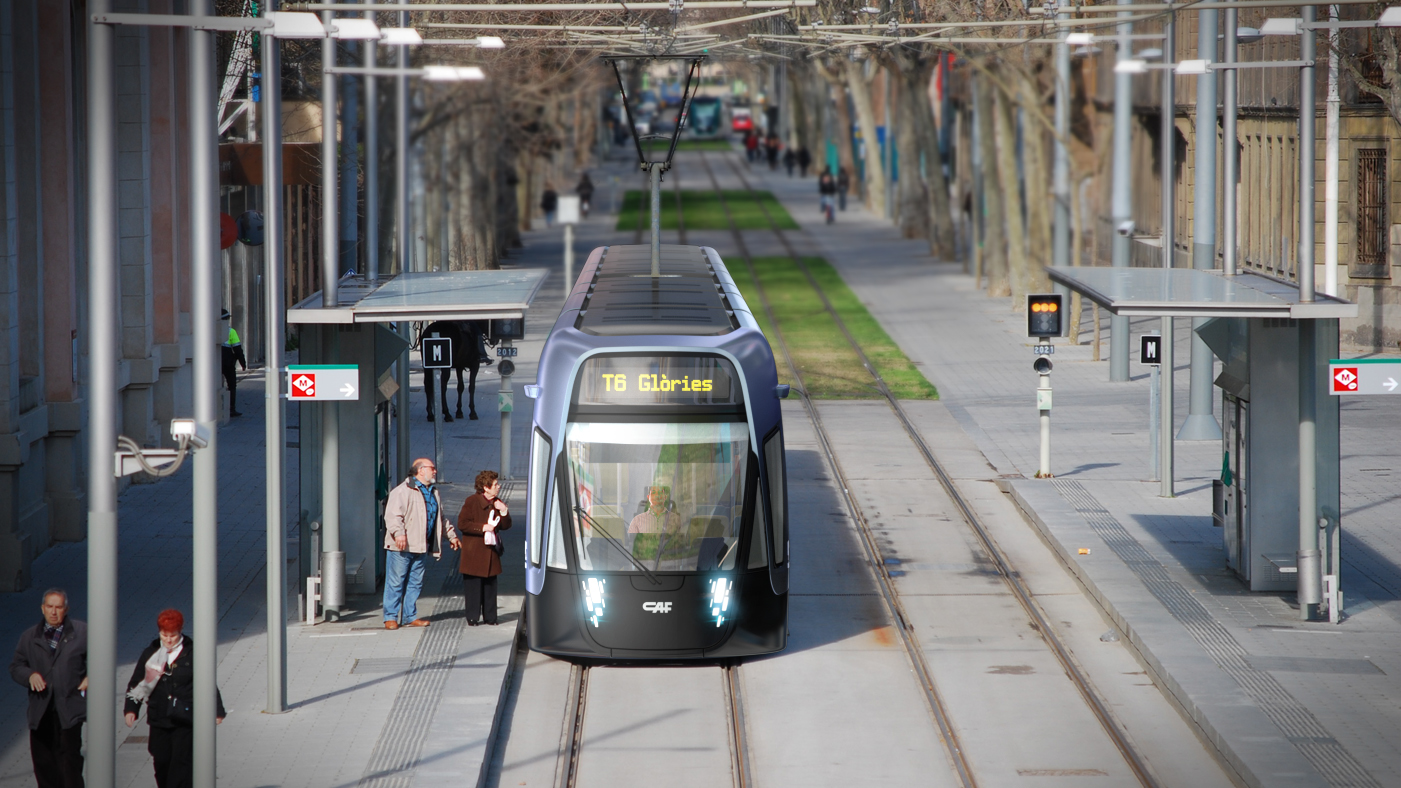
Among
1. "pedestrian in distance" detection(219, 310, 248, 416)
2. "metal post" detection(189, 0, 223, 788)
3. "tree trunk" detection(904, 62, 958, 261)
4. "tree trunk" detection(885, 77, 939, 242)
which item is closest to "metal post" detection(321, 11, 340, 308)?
"metal post" detection(189, 0, 223, 788)

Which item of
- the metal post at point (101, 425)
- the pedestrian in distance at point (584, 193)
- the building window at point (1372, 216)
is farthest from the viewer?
the pedestrian in distance at point (584, 193)

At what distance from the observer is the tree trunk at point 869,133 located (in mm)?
54344

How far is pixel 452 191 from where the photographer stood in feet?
136

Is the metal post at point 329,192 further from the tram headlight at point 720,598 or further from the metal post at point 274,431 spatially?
the tram headlight at point 720,598

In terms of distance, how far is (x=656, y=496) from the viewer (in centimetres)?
1201

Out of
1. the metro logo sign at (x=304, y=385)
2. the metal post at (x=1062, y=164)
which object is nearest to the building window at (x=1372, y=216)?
the metal post at (x=1062, y=164)

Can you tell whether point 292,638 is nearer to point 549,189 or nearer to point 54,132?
point 54,132

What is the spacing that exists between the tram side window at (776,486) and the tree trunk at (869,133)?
3429 cm

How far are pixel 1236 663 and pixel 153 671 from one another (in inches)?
295

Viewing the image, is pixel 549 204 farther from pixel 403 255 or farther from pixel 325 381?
pixel 325 381

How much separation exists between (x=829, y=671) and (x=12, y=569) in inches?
283

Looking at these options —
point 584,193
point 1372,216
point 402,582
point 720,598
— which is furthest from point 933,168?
point 720,598

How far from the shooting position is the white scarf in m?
9.17

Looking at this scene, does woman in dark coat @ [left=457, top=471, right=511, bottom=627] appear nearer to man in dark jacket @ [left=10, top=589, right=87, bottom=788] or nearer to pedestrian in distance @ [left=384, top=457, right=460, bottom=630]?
pedestrian in distance @ [left=384, top=457, right=460, bottom=630]
